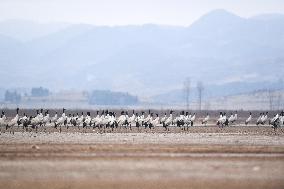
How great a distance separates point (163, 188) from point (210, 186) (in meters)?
1.93

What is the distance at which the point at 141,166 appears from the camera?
105ft

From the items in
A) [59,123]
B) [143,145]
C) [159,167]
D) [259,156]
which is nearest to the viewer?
[159,167]

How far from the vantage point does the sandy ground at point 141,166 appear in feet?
91.9

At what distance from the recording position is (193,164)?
32.9 meters

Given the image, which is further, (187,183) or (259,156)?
(259,156)

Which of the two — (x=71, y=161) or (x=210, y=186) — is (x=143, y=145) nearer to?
(x=71, y=161)

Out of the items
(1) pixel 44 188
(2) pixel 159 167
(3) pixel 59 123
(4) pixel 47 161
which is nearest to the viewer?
(1) pixel 44 188

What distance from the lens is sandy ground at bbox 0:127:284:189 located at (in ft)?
91.9

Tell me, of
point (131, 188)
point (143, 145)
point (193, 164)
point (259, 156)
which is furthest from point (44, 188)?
point (143, 145)

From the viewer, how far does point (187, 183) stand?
2795cm

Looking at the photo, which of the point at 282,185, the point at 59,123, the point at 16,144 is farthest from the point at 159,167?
the point at 59,123

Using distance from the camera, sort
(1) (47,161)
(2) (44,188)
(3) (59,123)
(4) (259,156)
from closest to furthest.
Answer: (2) (44,188) < (1) (47,161) < (4) (259,156) < (3) (59,123)

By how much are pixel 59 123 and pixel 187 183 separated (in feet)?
145

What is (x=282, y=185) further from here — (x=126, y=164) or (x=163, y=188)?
(x=126, y=164)
